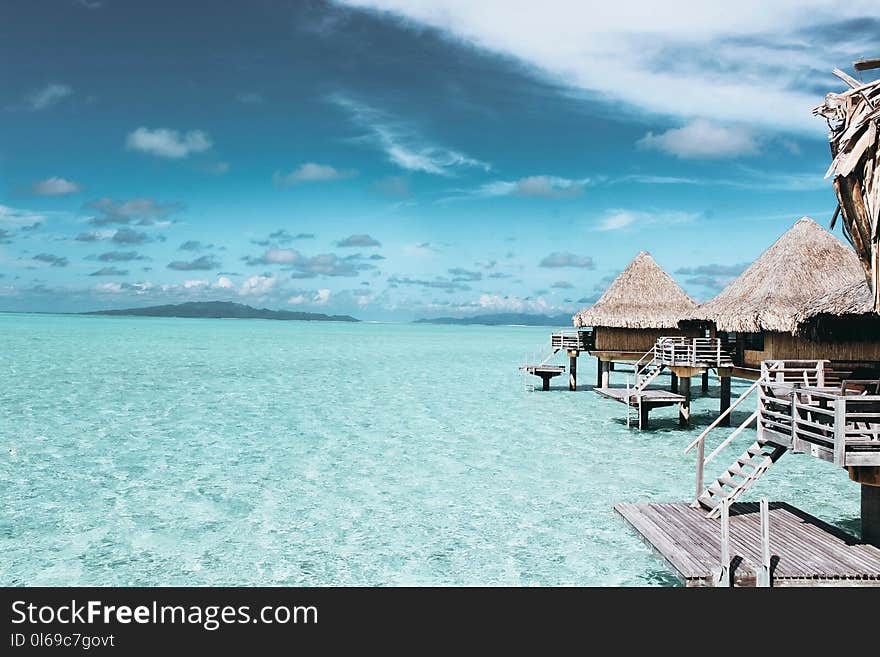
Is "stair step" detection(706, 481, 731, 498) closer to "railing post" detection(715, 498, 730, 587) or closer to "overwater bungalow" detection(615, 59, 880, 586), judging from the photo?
"overwater bungalow" detection(615, 59, 880, 586)

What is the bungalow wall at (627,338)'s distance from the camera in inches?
1156

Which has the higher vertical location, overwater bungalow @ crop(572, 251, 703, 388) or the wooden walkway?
overwater bungalow @ crop(572, 251, 703, 388)

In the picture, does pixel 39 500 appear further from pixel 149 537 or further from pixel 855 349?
pixel 855 349

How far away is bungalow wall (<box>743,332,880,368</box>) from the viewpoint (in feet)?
53.2

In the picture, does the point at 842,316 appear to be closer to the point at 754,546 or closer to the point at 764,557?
the point at 754,546

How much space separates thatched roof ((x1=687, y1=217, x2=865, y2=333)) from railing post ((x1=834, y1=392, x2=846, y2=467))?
10.2 meters

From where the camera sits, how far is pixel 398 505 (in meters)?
13.6

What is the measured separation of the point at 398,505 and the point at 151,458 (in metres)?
7.96

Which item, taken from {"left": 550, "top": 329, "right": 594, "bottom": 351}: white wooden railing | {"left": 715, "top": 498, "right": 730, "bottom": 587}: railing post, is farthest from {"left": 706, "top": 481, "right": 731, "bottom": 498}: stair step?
{"left": 550, "top": 329, "right": 594, "bottom": 351}: white wooden railing

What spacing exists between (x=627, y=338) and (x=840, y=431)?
21.9 m
